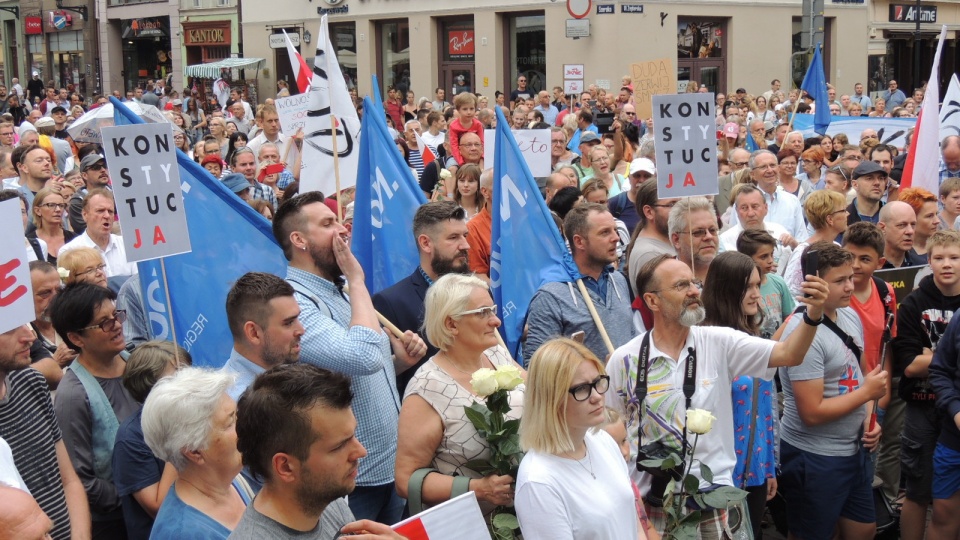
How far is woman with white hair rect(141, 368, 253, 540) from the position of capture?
3.19m

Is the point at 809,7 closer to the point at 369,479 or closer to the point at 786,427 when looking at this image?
the point at 786,427

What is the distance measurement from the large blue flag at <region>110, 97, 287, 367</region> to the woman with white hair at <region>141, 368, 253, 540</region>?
2.18 meters

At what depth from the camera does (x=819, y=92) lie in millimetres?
14461

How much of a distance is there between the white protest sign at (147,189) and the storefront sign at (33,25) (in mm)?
47570

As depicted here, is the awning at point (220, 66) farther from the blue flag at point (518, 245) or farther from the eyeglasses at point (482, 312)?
the eyeglasses at point (482, 312)

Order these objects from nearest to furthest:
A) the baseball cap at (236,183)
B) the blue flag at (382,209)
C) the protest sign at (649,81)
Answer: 1. the blue flag at (382,209)
2. the baseball cap at (236,183)
3. the protest sign at (649,81)

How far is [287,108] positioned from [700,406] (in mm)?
7313

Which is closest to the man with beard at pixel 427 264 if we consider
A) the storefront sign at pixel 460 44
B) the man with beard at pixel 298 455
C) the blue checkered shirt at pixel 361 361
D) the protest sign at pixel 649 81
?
Answer: the blue checkered shirt at pixel 361 361

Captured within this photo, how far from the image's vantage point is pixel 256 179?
10.1m

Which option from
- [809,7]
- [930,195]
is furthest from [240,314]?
[809,7]

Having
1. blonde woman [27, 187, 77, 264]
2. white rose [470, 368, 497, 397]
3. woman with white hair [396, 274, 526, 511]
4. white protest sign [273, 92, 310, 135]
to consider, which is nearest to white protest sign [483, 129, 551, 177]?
white protest sign [273, 92, 310, 135]

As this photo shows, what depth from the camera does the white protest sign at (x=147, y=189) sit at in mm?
4836

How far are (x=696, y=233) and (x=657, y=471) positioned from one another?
214 cm

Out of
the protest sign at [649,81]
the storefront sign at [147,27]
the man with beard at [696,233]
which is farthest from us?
the storefront sign at [147,27]
